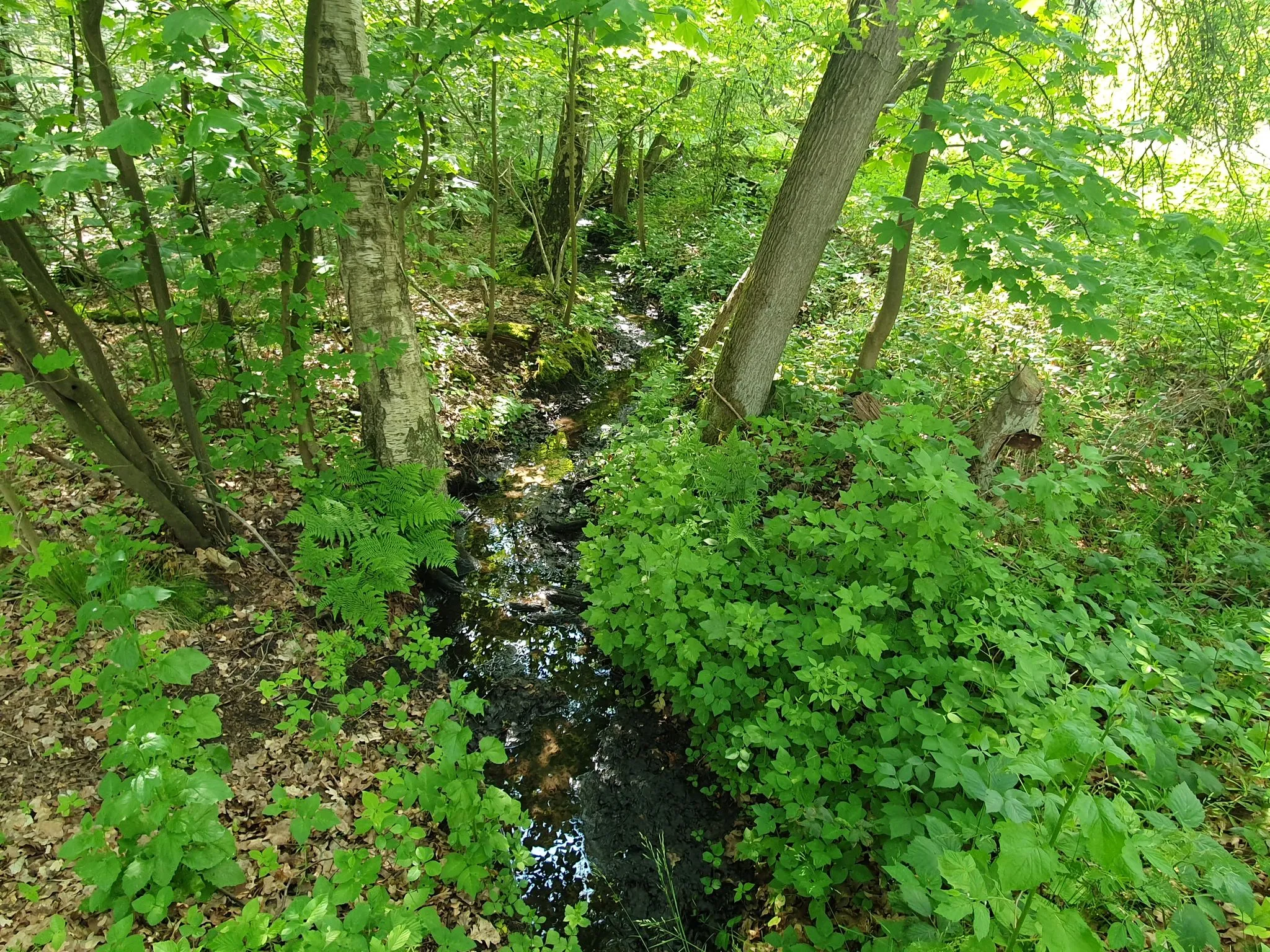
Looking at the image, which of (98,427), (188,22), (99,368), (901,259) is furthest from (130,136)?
(901,259)

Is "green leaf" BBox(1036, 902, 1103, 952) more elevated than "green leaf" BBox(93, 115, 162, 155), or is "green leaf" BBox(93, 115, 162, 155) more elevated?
"green leaf" BBox(93, 115, 162, 155)

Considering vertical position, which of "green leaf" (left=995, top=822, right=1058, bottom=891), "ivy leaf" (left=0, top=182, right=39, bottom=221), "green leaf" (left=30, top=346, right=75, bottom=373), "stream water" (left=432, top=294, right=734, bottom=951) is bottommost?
"stream water" (left=432, top=294, right=734, bottom=951)

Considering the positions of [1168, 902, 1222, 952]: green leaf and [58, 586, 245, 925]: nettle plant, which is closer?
[1168, 902, 1222, 952]: green leaf

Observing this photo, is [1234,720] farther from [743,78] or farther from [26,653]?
[743,78]

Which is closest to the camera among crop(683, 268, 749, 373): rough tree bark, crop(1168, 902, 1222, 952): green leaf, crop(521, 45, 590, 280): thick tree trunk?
crop(1168, 902, 1222, 952): green leaf

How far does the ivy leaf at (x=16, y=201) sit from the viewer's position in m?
2.08

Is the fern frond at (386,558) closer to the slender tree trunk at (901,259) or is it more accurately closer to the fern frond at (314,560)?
the fern frond at (314,560)

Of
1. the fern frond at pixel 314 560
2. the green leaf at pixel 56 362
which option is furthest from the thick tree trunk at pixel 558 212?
the green leaf at pixel 56 362

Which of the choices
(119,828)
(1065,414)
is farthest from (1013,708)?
(119,828)

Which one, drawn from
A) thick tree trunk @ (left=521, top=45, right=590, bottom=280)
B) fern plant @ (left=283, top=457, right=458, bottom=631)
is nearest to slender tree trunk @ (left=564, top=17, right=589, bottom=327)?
thick tree trunk @ (left=521, top=45, right=590, bottom=280)

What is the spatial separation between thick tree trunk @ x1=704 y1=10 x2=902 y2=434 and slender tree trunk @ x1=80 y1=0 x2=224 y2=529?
381 centimetres

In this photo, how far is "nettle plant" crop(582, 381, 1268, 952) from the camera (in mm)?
1786

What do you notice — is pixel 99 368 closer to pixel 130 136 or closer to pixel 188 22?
pixel 130 136

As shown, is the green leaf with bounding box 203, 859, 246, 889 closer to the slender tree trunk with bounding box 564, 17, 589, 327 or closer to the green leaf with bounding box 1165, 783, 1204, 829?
the green leaf with bounding box 1165, 783, 1204, 829
